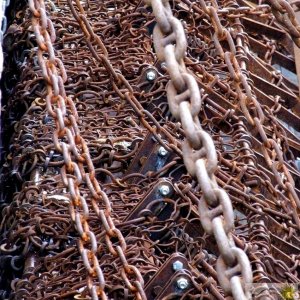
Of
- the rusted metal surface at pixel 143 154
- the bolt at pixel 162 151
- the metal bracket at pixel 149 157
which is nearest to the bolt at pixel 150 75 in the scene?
the rusted metal surface at pixel 143 154

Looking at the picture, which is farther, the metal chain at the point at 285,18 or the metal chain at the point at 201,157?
the metal chain at the point at 285,18

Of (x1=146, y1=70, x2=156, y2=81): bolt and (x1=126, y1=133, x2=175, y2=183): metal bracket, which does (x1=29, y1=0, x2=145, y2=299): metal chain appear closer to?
(x1=126, y1=133, x2=175, y2=183): metal bracket

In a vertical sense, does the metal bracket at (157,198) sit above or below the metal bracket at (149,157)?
above

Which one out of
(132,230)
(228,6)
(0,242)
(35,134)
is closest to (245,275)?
(132,230)

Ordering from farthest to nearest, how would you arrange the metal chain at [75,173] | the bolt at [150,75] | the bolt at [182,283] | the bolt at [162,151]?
the bolt at [150,75]
the bolt at [162,151]
the bolt at [182,283]
the metal chain at [75,173]

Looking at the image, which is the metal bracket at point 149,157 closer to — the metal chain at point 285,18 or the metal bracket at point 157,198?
the metal bracket at point 157,198

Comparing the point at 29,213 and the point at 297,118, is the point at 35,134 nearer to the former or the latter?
the point at 29,213

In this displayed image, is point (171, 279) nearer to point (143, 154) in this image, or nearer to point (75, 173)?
point (75, 173)

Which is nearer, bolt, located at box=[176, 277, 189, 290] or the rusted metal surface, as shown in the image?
the rusted metal surface

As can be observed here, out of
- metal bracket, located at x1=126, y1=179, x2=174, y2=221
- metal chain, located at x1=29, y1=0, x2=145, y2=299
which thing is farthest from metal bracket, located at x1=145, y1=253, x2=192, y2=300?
metal bracket, located at x1=126, y1=179, x2=174, y2=221
